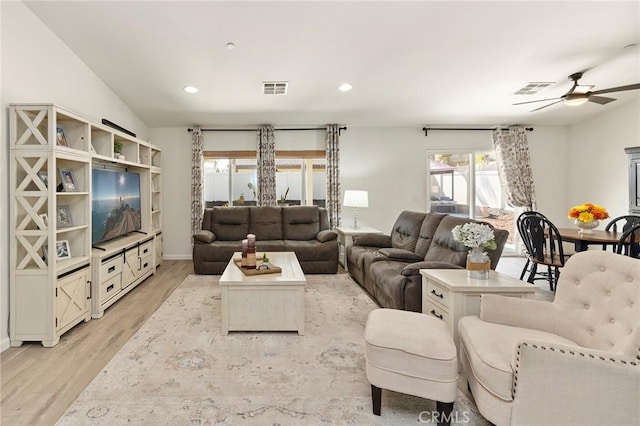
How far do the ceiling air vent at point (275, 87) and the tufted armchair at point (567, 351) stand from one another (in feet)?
11.7

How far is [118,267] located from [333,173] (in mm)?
3691

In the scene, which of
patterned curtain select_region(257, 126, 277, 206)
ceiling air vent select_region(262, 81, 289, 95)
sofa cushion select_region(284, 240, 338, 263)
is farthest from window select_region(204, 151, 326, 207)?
ceiling air vent select_region(262, 81, 289, 95)

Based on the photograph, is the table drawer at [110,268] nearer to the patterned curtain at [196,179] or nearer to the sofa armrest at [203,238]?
the sofa armrest at [203,238]

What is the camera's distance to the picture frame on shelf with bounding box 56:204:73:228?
2928 mm

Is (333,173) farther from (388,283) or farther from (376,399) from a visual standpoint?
(376,399)

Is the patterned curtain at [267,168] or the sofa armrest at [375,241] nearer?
Answer: the sofa armrest at [375,241]

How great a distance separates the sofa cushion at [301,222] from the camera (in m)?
5.27

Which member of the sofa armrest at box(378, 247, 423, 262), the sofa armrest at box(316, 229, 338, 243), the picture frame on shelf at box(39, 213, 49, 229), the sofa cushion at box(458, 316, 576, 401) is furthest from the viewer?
the sofa armrest at box(316, 229, 338, 243)

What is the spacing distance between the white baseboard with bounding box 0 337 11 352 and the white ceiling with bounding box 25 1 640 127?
9.38 ft

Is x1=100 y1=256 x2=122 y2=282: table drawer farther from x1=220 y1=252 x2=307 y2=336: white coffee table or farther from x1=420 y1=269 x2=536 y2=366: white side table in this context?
x1=420 y1=269 x2=536 y2=366: white side table

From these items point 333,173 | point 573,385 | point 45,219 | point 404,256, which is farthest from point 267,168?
point 573,385

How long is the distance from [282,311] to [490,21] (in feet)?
11.0

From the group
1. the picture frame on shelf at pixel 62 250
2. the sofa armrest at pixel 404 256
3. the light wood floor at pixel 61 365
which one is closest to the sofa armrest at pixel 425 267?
the sofa armrest at pixel 404 256

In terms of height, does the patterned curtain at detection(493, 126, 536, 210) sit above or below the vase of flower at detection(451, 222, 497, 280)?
above
